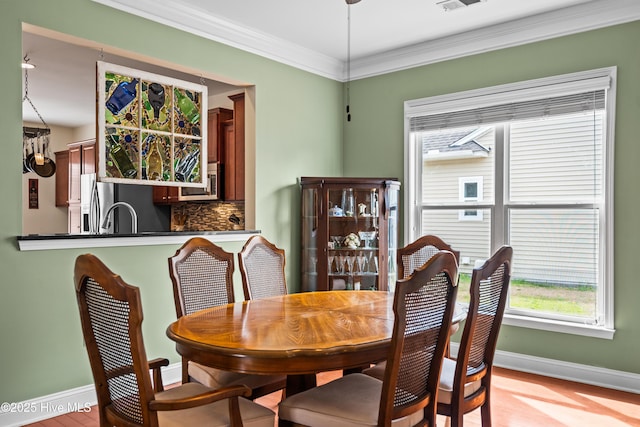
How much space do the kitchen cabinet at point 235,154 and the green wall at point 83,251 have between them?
0.76ft

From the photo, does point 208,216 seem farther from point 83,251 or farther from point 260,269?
point 260,269

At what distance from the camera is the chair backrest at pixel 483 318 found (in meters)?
2.15

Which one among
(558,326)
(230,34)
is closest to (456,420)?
(558,326)

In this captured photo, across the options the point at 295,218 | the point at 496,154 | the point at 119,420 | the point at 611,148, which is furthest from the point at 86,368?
the point at 611,148

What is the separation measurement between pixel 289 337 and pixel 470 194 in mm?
2850

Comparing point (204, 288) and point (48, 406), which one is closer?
point (204, 288)

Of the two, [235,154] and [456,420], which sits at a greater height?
[235,154]

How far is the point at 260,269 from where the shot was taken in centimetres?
328

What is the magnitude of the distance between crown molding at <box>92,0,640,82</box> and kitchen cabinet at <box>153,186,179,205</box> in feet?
7.09

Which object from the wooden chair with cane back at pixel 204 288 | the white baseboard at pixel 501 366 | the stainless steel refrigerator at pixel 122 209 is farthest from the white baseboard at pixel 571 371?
the stainless steel refrigerator at pixel 122 209

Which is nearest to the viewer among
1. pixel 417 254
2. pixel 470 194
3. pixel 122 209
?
pixel 417 254

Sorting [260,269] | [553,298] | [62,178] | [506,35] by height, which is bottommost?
[553,298]

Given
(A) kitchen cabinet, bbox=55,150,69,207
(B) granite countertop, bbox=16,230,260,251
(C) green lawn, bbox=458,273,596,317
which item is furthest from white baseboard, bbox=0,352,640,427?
(A) kitchen cabinet, bbox=55,150,69,207

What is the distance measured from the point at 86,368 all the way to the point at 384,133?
322 centimetres
